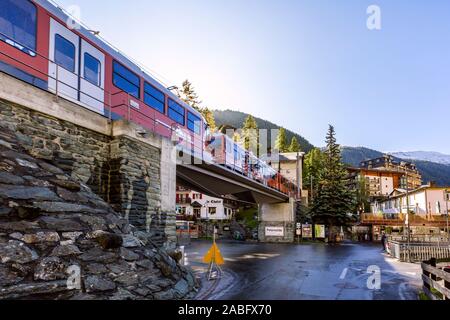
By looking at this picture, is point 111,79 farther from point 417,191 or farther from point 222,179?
point 417,191

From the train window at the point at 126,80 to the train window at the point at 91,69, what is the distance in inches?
36.3

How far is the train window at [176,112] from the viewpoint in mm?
17250

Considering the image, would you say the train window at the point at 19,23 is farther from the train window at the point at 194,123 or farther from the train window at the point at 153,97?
the train window at the point at 194,123

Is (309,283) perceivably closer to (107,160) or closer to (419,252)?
(107,160)

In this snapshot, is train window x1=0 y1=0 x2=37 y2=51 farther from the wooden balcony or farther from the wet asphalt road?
the wooden balcony

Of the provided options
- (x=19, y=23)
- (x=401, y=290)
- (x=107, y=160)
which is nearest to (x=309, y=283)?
(x=401, y=290)

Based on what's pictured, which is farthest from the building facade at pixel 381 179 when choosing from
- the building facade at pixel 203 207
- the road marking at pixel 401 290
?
the road marking at pixel 401 290

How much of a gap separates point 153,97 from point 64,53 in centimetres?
529

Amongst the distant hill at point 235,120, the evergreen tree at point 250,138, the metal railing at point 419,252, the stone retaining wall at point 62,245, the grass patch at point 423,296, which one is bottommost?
the metal railing at point 419,252

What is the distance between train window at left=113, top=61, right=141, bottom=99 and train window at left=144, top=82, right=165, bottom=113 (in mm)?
678

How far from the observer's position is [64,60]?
10.7 metres

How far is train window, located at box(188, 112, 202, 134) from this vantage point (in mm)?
19686

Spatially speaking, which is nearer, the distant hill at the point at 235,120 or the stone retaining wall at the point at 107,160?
the stone retaining wall at the point at 107,160
